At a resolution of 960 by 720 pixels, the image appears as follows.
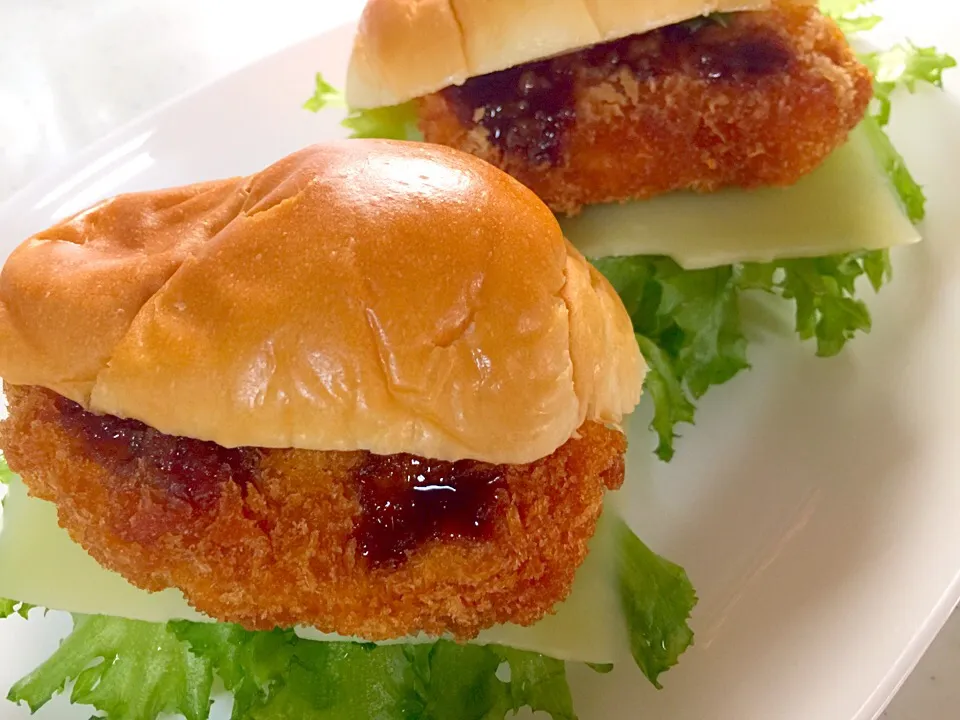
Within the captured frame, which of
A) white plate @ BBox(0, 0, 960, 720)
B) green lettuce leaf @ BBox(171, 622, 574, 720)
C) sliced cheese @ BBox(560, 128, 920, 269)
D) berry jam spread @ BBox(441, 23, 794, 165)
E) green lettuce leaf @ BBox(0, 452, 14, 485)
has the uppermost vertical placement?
berry jam spread @ BBox(441, 23, 794, 165)

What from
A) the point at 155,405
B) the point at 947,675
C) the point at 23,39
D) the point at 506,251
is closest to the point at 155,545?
the point at 155,405

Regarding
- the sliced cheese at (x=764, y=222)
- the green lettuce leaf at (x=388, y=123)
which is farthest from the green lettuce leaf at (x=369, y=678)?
the green lettuce leaf at (x=388, y=123)

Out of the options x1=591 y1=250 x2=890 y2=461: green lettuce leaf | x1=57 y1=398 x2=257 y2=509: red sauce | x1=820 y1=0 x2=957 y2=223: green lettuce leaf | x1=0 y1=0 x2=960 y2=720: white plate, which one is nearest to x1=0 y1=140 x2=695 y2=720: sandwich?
x1=57 y1=398 x2=257 y2=509: red sauce

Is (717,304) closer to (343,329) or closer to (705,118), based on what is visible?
(705,118)

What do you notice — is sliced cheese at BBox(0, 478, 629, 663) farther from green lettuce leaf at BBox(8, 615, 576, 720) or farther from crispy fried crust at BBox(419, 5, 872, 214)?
crispy fried crust at BBox(419, 5, 872, 214)

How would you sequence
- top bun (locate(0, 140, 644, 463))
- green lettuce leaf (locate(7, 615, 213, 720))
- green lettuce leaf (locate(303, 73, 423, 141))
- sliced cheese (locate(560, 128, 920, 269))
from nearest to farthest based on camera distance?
1. top bun (locate(0, 140, 644, 463))
2. green lettuce leaf (locate(7, 615, 213, 720))
3. sliced cheese (locate(560, 128, 920, 269))
4. green lettuce leaf (locate(303, 73, 423, 141))

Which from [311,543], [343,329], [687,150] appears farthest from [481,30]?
[311,543]

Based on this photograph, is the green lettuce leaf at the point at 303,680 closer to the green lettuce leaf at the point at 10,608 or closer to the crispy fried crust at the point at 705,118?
the green lettuce leaf at the point at 10,608

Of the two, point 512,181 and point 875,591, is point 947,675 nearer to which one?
point 875,591
